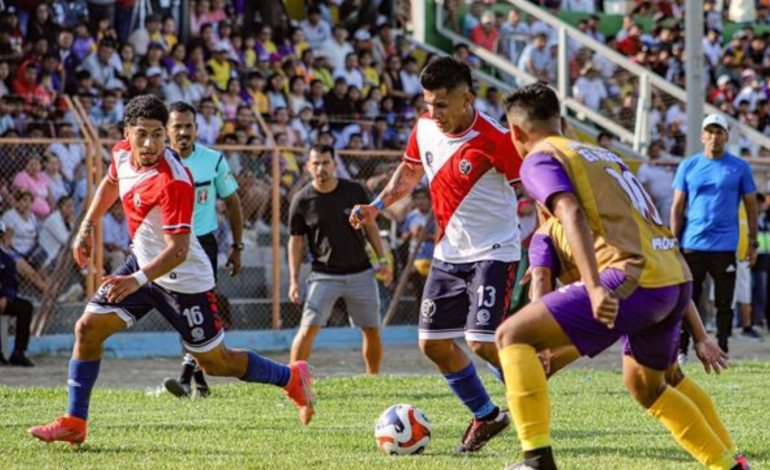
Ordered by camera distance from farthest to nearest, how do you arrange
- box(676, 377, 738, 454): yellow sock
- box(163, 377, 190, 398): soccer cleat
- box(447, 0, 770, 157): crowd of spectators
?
box(447, 0, 770, 157): crowd of spectators < box(163, 377, 190, 398): soccer cleat < box(676, 377, 738, 454): yellow sock

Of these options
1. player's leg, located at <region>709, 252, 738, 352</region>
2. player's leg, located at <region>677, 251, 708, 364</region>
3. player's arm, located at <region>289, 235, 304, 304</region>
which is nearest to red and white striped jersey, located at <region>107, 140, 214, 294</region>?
player's arm, located at <region>289, 235, 304, 304</region>

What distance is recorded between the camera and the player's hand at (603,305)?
638 cm

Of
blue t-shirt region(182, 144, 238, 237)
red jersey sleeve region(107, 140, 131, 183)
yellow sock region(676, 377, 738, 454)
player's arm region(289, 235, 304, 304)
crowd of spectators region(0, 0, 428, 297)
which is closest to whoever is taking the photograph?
yellow sock region(676, 377, 738, 454)

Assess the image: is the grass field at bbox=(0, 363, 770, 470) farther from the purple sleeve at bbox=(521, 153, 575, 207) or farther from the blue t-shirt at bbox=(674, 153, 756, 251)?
the purple sleeve at bbox=(521, 153, 575, 207)

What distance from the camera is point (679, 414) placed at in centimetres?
691

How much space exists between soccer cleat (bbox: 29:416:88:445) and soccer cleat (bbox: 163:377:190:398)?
313 centimetres

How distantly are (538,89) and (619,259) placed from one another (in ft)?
2.96

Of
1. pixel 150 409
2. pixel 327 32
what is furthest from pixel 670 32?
pixel 150 409

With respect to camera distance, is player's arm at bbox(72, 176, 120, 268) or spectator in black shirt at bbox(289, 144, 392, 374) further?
spectator in black shirt at bbox(289, 144, 392, 374)

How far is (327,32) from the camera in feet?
77.3

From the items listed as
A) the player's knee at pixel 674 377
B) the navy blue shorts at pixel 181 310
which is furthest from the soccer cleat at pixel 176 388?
the player's knee at pixel 674 377

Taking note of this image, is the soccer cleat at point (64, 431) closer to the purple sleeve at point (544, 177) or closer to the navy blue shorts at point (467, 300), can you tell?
the navy blue shorts at point (467, 300)

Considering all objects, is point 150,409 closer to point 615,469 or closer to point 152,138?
point 152,138

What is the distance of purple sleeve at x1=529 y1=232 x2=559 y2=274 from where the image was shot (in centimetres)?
721
